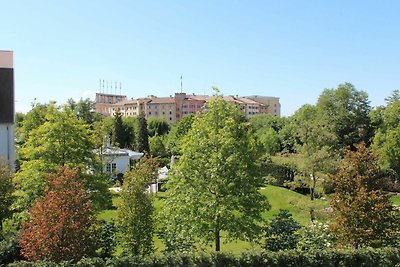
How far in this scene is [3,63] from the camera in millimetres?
36812

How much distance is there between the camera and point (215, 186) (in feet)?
60.8

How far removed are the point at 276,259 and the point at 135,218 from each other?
20.3 ft

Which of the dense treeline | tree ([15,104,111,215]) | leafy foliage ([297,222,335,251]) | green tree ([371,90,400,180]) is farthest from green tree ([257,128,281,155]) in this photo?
tree ([15,104,111,215])

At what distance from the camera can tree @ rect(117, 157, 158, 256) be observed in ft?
61.8

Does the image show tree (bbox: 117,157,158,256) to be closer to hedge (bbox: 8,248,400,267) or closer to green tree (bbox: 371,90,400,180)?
hedge (bbox: 8,248,400,267)

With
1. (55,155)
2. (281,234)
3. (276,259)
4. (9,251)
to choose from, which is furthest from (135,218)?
(281,234)

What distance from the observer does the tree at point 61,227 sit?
15.3m

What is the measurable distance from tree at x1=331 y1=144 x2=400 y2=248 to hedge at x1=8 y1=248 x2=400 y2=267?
2.54 feet

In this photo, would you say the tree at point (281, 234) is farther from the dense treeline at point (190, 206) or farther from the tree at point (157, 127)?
the tree at point (157, 127)

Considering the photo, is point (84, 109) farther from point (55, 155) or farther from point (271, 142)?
point (55, 155)

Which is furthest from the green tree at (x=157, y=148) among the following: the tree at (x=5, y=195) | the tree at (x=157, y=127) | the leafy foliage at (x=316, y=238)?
the leafy foliage at (x=316, y=238)

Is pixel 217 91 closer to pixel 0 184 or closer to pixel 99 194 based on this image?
pixel 99 194

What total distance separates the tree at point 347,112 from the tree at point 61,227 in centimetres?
4925

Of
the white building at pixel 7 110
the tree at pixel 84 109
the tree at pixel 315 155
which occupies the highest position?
the tree at pixel 84 109
